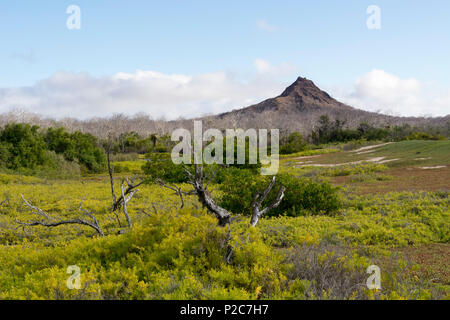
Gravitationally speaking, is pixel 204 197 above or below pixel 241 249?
above

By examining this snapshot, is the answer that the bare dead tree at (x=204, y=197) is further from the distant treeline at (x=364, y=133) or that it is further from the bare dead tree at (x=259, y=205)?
the distant treeline at (x=364, y=133)

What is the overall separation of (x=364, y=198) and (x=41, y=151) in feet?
71.4

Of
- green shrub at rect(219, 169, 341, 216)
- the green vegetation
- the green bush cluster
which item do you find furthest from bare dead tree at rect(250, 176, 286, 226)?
the green bush cluster

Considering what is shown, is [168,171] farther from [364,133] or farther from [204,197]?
[364,133]

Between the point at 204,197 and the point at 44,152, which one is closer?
the point at 204,197

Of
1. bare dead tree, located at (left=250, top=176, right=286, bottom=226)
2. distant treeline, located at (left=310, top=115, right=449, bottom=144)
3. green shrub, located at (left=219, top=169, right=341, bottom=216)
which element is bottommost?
green shrub, located at (left=219, top=169, right=341, bottom=216)

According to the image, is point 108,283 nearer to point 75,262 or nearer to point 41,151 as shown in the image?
point 75,262

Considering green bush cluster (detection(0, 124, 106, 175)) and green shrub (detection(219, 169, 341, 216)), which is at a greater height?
green bush cluster (detection(0, 124, 106, 175))

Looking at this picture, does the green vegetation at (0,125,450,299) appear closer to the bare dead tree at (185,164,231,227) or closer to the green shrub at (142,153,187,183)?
the bare dead tree at (185,164,231,227)

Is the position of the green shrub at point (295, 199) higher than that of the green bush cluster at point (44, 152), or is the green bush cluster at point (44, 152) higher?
the green bush cluster at point (44, 152)

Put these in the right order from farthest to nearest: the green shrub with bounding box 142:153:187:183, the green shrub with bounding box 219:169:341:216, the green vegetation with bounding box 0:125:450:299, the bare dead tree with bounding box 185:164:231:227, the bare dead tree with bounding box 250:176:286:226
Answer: the green shrub with bounding box 142:153:187:183, the green shrub with bounding box 219:169:341:216, the bare dead tree with bounding box 250:176:286:226, the bare dead tree with bounding box 185:164:231:227, the green vegetation with bounding box 0:125:450:299

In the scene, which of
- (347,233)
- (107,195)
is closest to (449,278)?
(347,233)

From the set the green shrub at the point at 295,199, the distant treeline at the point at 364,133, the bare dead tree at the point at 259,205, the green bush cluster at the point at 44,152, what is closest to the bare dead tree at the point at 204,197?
the bare dead tree at the point at 259,205

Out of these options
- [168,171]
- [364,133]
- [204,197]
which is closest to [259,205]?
[204,197]
